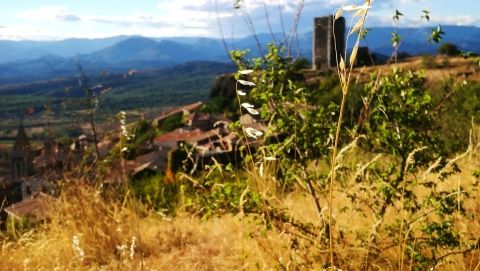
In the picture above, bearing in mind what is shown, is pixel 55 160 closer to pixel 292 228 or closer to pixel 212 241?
pixel 212 241

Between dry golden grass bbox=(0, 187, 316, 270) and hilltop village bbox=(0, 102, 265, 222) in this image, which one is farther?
hilltop village bbox=(0, 102, 265, 222)

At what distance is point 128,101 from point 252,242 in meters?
117

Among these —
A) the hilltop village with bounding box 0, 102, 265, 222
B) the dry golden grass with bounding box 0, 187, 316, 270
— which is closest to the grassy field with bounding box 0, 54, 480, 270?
the dry golden grass with bounding box 0, 187, 316, 270

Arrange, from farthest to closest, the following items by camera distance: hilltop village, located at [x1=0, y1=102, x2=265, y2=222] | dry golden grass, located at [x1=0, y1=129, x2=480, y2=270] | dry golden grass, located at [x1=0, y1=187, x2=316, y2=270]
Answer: hilltop village, located at [x1=0, y1=102, x2=265, y2=222], dry golden grass, located at [x1=0, y1=187, x2=316, y2=270], dry golden grass, located at [x1=0, y1=129, x2=480, y2=270]

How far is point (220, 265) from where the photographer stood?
337 centimetres

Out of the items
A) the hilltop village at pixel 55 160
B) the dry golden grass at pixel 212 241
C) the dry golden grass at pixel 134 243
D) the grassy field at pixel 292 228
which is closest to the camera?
the grassy field at pixel 292 228

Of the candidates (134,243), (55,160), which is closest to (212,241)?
(134,243)

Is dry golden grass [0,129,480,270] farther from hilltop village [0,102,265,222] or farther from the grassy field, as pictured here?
hilltop village [0,102,265,222]

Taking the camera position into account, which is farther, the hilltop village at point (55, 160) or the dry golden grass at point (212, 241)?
the hilltop village at point (55, 160)

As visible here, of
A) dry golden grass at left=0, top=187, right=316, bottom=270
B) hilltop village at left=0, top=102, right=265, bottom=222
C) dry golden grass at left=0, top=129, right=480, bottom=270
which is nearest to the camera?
dry golden grass at left=0, top=129, right=480, bottom=270

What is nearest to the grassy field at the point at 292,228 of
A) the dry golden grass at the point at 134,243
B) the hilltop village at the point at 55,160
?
the dry golden grass at the point at 134,243

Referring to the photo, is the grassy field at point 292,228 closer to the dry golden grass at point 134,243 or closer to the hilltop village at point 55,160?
the dry golden grass at point 134,243

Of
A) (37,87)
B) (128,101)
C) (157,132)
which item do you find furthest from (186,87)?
(157,132)

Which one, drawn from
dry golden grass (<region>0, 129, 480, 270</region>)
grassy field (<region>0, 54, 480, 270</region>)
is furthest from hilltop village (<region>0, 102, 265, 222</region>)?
dry golden grass (<region>0, 129, 480, 270</region>)
